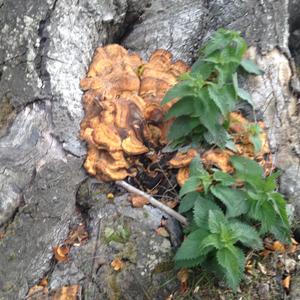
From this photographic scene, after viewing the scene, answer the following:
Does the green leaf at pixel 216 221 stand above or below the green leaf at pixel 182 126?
below

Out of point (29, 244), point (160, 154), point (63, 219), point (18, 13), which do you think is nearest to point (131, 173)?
point (160, 154)

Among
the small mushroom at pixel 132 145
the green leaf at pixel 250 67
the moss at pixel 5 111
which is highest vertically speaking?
the moss at pixel 5 111

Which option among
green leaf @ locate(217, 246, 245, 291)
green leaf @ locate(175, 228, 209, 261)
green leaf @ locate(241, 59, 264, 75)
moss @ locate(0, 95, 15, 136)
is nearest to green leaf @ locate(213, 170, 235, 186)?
green leaf @ locate(175, 228, 209, 261)

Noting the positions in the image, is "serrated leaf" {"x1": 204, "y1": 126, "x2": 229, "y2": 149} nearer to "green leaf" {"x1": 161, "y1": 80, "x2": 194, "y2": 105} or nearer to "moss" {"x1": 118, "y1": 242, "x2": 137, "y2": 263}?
"green leaf" {"x1": 161, "y1": 80, "x2": 194, "y2": 105}

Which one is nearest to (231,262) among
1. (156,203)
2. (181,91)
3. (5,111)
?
(156,203)

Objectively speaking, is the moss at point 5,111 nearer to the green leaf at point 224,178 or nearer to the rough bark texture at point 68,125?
the rough bark texture at point 68,125

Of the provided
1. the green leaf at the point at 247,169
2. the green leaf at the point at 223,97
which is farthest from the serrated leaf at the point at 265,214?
the green leaf at the point at 223,97

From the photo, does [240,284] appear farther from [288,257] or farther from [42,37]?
[42,37]

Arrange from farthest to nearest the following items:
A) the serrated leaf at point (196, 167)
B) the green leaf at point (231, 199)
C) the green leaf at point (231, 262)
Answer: the serrated leaf at point (196, 167), the green leaf at point (231, 199), the green leaf at point (231, 262)
